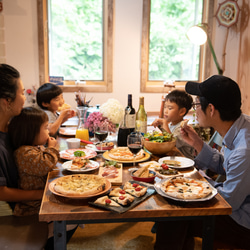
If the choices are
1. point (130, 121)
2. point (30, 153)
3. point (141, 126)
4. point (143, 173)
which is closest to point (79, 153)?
point (30, 153)

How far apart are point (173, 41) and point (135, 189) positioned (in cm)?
386

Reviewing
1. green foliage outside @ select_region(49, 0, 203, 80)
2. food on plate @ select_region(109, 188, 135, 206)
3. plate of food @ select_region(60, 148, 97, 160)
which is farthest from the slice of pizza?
green foliage outside @ select_region(49, 0, 203, 80)

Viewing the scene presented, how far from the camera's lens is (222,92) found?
1.53 m

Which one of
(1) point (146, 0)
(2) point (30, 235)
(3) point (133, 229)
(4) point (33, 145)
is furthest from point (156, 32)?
(2) point (30, 235)

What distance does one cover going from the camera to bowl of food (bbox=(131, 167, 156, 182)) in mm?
1423

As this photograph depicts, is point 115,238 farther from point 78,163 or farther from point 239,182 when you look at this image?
point 239,182

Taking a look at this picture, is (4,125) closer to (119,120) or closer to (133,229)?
(119,120)

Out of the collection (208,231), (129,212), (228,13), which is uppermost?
(228,13)

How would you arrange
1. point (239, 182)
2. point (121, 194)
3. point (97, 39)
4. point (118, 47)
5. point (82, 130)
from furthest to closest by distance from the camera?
point (97, 39) < point (118, 47) < point (82, 130) < point (239, 182) < point (121, 194)

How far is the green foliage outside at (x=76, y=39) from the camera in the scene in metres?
4.44

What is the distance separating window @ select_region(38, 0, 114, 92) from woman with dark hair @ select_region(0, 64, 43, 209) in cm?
283

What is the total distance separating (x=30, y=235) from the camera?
1460mm

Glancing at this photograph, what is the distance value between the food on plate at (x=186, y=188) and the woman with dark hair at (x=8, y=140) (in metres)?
0.69

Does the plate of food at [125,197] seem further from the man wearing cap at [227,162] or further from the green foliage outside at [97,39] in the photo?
the green foliage outside at [97,39]
